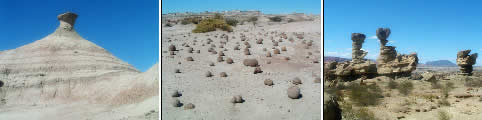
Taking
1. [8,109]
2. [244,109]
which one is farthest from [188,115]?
[8,109]

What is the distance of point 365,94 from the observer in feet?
20.2

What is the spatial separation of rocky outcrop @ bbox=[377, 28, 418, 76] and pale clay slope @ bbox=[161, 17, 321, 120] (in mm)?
5217

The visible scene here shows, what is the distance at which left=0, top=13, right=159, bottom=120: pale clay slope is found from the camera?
11.5ft

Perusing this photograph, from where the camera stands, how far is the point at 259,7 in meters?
2.88

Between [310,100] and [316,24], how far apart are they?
74cm

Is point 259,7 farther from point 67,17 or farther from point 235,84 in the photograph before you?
point 67,17

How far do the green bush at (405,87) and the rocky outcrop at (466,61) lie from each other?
2042mm

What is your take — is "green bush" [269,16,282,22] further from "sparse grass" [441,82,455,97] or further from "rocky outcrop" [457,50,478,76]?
"rocky outcrop" [457,50,478,76]

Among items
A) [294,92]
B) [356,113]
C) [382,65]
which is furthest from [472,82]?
[294,92]

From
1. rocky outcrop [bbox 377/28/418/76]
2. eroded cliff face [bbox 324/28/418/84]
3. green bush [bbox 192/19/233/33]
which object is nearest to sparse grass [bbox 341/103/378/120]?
eroded cliff face [bbox 324/28/418/84]

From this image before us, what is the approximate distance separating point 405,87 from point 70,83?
669cm

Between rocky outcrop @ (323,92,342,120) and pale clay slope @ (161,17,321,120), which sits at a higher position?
pale clay slope @ (161,17,321,120)

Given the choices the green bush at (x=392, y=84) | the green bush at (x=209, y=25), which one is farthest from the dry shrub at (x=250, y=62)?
the green bush at (x=392, y=84)

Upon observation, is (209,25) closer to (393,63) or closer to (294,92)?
(294,92)
